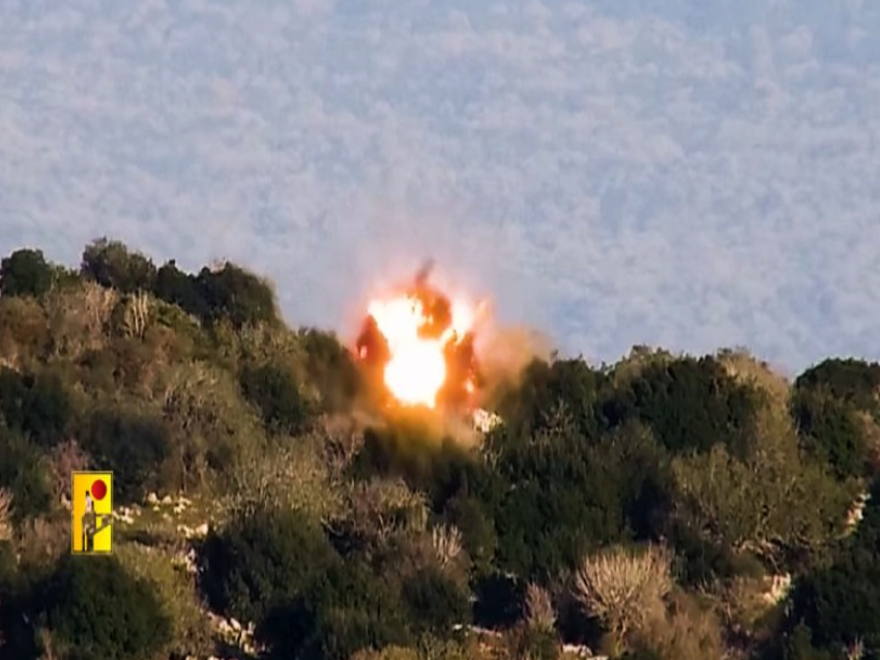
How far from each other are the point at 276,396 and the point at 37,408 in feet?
15.3

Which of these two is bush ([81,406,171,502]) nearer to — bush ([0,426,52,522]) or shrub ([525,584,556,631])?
bush ([0,426,52,522])

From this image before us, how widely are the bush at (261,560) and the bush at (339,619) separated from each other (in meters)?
0.34

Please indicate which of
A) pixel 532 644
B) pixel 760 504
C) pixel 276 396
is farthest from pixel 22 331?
pixel 532 644

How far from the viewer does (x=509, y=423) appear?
4216 centimetres

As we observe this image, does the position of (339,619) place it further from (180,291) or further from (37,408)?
(180,291)

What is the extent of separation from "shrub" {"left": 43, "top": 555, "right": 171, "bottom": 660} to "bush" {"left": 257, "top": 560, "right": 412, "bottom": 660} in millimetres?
1506

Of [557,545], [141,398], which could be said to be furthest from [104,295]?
[557,545]

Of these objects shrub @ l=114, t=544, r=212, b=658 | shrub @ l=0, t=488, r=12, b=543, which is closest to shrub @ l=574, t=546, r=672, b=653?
shrub @ l=114, t=544, r=212, b=658

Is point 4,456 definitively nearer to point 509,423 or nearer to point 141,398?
point 141,398

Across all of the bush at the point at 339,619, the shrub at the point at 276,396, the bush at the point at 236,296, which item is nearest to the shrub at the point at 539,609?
the bush at the point at 339,619

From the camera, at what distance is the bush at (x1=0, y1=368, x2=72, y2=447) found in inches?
1538

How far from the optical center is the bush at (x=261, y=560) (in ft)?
109

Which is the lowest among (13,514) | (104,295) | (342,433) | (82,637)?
(82,637)

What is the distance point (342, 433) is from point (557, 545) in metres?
6.58
